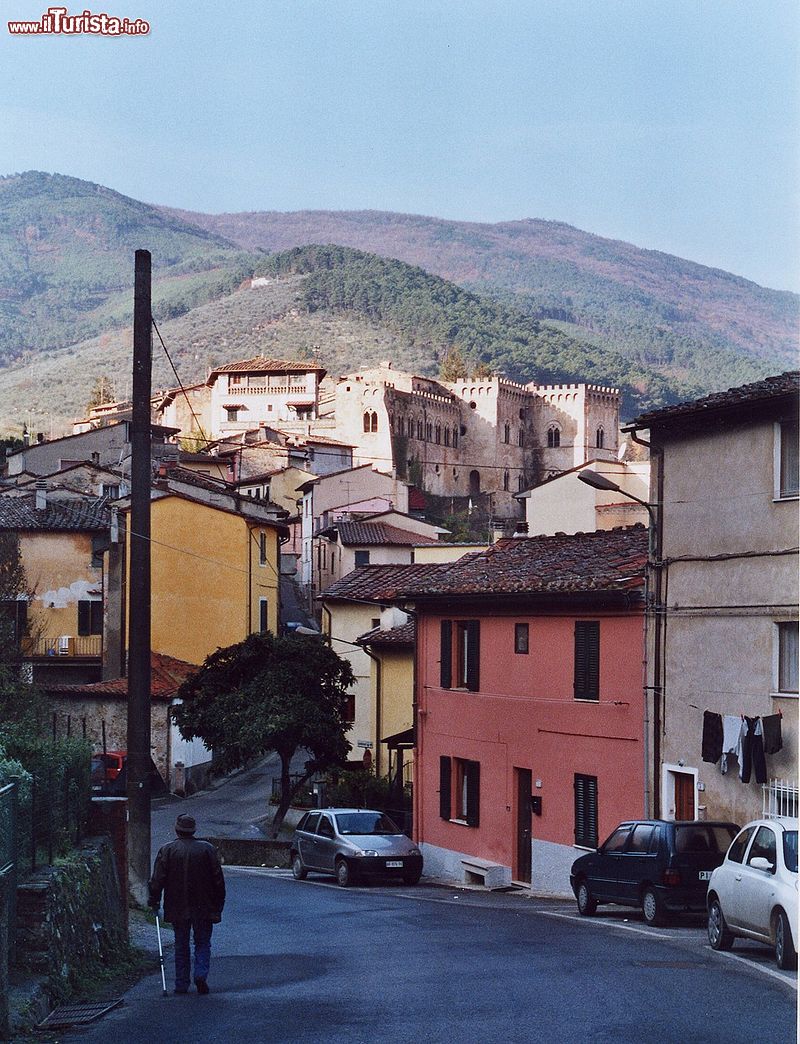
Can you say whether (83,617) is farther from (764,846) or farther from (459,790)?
(764,846)

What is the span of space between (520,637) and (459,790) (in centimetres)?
424

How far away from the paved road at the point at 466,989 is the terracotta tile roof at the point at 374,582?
2576 centimetres

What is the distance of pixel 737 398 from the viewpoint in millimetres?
21219

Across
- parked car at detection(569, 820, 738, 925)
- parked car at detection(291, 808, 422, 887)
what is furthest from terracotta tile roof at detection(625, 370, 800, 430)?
parked car at detection(291, 808, 422, 887)

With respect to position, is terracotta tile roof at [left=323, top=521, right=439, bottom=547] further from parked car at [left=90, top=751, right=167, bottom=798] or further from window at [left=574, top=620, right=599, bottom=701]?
window at [left=574, top=620, right=599, bottom=701]

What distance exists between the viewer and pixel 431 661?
108ft

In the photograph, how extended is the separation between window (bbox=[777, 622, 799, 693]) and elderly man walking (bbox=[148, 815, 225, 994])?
10.9 m

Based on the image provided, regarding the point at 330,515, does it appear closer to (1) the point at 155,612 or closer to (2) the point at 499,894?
(1) the point at 155,612

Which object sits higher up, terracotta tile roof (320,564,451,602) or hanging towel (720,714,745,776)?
terracotta tile roof (320,564,451,602)

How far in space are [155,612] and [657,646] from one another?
33463mm

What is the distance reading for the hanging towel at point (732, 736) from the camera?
20.9m

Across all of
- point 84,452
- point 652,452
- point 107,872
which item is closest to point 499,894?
point 652,452

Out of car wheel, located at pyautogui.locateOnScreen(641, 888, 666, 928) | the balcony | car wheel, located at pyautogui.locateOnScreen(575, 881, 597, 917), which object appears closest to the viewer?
car wheel, located at pyautogui.locateOnScreen(641, 888, 666, 928)

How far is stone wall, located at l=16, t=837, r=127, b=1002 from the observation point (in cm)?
1128
